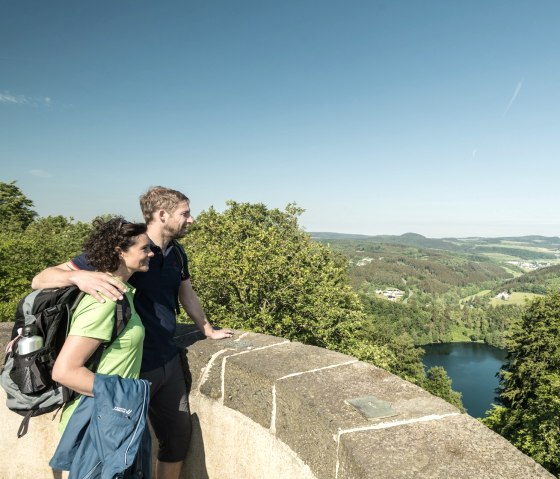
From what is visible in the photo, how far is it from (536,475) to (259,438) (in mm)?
1228

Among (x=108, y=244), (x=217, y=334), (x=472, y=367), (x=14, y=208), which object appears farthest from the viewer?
(x=472, y=367)

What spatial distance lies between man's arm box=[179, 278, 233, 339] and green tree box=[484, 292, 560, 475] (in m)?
18.8

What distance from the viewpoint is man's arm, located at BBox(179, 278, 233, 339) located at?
2.54 metres

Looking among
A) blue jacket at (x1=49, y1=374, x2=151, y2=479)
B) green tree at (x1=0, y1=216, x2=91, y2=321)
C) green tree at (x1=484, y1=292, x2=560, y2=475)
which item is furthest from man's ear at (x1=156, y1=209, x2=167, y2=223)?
green tree at (x1=484, y1=292, x2=560, y2=475)

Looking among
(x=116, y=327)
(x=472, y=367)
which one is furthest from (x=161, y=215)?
(x=472, y=367)

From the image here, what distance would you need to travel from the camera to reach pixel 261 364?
2.10 metres

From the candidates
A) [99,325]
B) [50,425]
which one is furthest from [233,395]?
[50,425]

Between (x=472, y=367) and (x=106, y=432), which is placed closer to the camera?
(x=106, y=432)

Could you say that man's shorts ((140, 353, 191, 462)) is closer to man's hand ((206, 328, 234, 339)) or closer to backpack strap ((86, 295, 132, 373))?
man's hand ((206, 328, 234, 339))

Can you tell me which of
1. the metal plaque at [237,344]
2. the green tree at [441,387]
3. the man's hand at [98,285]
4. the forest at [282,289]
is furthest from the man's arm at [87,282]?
the green tree at [441,387]

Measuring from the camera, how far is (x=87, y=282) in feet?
5.16

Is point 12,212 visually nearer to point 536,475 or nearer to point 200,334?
point 200,334

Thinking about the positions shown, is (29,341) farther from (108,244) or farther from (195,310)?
(195,310)

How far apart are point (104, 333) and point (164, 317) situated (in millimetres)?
576
